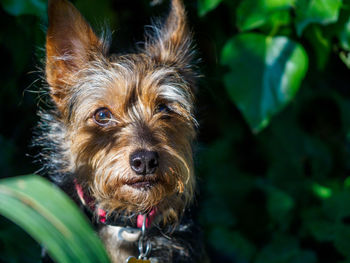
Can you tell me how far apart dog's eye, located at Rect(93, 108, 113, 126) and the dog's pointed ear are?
1.88 ft

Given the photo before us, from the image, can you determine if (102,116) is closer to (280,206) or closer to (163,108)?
(163,108)

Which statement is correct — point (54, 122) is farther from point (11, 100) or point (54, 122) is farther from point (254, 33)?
point (254, 33)

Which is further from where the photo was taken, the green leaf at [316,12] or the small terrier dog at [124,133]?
the green leaf at [316,12]

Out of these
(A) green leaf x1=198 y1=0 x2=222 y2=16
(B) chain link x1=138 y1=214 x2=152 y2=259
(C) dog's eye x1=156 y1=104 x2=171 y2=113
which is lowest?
(B) chain link x1=138 y1=214 x2=152 y2=259

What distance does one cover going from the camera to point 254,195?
4.36m

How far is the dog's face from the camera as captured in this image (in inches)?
100.0

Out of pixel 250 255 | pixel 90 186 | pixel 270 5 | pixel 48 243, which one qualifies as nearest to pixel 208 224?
pixel 250 255

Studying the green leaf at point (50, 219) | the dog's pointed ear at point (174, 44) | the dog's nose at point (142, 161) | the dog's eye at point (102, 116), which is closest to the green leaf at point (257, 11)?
the dog's pointed ear at point (174, 44)

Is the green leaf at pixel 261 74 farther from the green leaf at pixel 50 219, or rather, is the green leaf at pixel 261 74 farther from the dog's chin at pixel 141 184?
the green leaf at pixel 50 219

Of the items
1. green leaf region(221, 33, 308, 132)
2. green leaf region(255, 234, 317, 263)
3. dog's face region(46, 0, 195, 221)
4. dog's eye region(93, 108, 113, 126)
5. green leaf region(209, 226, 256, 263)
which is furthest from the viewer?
green leaf region(209, 226, 256, 263)

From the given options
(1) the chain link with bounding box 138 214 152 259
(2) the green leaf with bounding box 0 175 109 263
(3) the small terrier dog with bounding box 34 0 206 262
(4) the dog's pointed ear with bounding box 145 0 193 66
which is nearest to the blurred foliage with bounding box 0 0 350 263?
(4) the dog's pointed ear with bounding box 145 0 193 66

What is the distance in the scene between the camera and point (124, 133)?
261 cm

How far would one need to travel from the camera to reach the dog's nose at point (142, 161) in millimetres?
2404

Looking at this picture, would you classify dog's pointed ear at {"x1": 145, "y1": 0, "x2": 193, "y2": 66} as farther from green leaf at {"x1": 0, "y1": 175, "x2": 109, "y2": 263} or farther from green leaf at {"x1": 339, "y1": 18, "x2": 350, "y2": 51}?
green leaf at {"x1": 0, "y1": 175, "x2": 109, "y2": 263}
